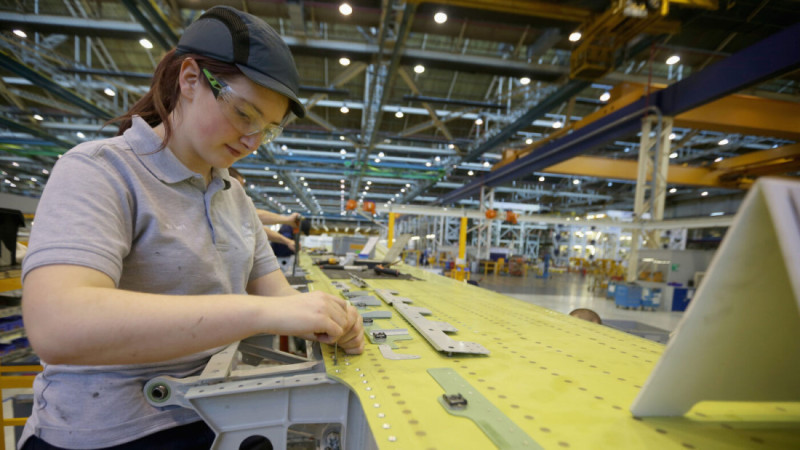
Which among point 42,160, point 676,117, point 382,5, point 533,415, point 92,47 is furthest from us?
point 42,160

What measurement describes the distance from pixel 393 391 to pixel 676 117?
7.24 meters

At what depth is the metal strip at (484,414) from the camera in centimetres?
59

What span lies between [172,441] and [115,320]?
1.52 feet

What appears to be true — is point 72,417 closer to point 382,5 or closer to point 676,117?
point 382,5

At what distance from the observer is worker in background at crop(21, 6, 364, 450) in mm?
566

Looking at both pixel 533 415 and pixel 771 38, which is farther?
pixel 771 38

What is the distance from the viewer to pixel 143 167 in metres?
0.81

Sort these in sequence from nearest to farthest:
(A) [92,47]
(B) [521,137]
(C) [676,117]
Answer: (C) [676,117] → (A) [92,47] → (B) [521,137]

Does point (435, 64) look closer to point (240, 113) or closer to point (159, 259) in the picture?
point (240, 113)

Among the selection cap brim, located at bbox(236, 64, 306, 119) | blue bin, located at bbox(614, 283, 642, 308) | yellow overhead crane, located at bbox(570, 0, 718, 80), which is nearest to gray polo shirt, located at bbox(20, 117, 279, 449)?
cap brim, located at bbox(236, 64, 306, 119)

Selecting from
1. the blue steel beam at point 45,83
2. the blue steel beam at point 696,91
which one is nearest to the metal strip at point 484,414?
the blue steel beam at point 696,91

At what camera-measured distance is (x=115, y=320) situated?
556 mm

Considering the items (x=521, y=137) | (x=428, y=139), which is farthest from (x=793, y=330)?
(x=521, y=137)

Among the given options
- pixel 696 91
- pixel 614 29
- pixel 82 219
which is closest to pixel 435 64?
pixel 614 29
